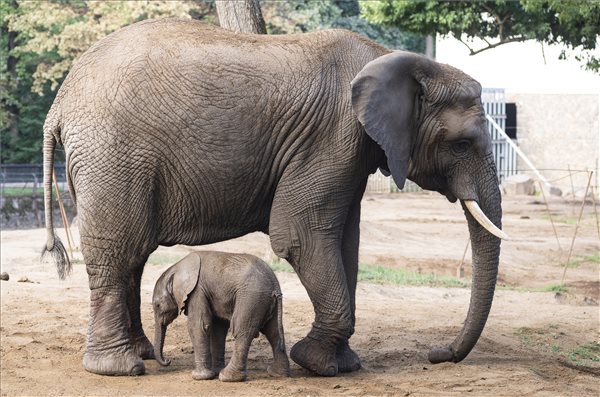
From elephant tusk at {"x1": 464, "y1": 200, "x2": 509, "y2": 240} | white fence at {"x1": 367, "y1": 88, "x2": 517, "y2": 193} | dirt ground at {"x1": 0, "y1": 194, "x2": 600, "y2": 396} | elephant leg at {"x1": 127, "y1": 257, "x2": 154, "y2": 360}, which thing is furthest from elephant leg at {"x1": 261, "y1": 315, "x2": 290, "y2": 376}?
white fence at {"x1": 367, "y1": 88, "x2": 517, "y2": 193}

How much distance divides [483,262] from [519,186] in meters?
30.4

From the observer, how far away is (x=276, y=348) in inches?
330

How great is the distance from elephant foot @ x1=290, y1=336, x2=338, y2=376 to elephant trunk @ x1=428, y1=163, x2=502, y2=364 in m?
1.09

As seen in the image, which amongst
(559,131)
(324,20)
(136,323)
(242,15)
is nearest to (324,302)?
(136,323)

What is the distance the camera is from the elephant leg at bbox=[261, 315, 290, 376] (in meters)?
8.30

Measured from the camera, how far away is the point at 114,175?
27.6 ft

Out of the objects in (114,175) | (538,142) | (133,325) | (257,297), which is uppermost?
(114,175)

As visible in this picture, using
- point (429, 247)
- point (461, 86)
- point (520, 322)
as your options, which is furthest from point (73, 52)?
point (461, 86)

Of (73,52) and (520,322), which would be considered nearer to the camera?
(520,322)

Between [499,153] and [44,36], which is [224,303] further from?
[499,153]

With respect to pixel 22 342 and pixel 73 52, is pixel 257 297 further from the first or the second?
pixel 73 52

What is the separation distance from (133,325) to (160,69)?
7.17ft

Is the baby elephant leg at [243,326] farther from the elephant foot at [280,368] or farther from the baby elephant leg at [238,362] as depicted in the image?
the elephant foot at [280,368]

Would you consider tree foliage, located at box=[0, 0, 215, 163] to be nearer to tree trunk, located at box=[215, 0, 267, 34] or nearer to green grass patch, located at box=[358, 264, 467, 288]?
green grass patch, located at box=[358, 264, 467, 288]
